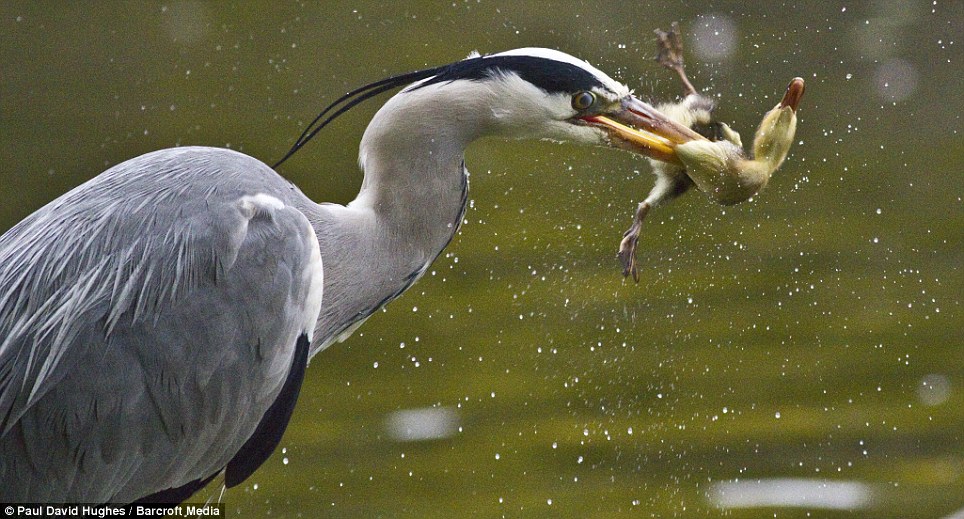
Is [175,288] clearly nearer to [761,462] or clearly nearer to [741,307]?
[761,462]

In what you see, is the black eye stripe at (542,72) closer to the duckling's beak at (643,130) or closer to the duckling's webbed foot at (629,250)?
the duckling's beak at (643,130)

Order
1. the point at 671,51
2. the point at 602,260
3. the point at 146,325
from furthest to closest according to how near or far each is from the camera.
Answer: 1. the point at 602,260
2. the point at 671,51
3. the point at 146,325

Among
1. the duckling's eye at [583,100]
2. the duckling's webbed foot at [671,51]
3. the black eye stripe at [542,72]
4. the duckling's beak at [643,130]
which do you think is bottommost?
the duckling's beak at [643,130]

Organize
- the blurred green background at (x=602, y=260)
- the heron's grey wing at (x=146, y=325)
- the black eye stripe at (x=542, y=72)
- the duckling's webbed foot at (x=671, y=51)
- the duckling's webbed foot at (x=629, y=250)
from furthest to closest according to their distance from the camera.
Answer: the blurred green background at (x=602, y=260)
the duckling's webbed foot at (x=671, y=51)
the duckling's webbed foot at (x=629, y=250)
the black eye stripe at (x=542, y=72)
the heron's grey wing at (x=146, y=325)

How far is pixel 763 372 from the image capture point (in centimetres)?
520

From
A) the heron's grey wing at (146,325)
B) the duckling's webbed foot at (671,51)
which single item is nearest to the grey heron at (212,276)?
the heron's grey wing at (146,325)

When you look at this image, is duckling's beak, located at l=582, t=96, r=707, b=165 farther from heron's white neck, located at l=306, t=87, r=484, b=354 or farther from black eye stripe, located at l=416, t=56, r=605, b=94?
heron's white neck, located at l=306, t=87, r=484, b=354

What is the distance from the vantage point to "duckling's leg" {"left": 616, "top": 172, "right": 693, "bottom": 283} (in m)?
3.44

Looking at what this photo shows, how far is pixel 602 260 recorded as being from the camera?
6316 millimetres

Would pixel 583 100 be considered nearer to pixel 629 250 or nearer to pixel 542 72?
pixel 542 72

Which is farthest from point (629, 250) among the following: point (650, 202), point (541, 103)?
point (541, 103)

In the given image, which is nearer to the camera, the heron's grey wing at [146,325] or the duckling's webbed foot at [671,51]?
the heron's grey wing at [146,325]

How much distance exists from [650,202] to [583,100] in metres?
0.35

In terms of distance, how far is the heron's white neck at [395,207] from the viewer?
3.35 metres
